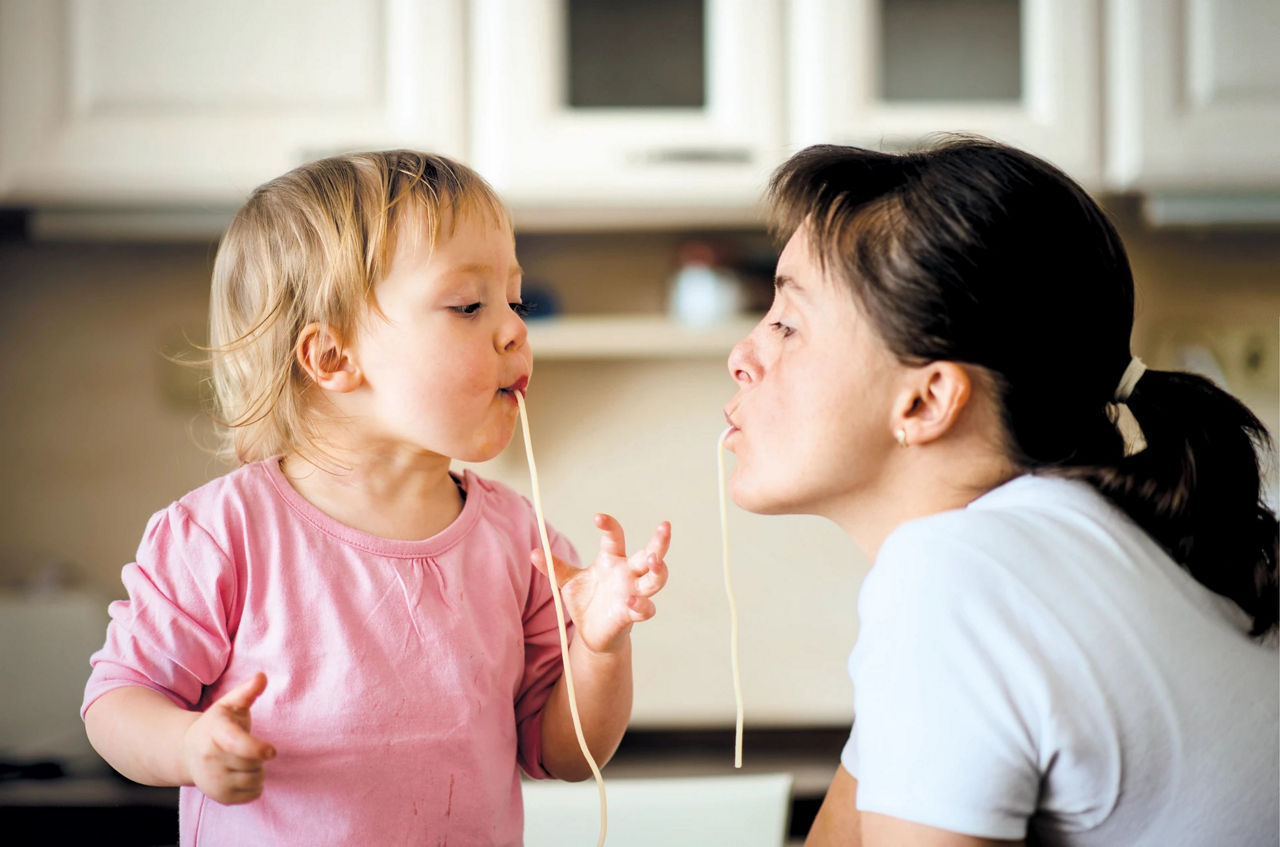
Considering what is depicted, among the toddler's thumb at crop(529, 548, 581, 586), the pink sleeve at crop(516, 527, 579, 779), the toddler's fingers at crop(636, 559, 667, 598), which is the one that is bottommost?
the pink sleeve at crop(516, 527, 579, 779)

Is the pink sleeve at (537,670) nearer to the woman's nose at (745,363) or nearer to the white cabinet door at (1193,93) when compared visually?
the woman's nose at (745,363)

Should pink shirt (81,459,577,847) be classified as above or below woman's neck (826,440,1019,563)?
below

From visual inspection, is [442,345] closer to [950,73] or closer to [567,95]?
[567,95]

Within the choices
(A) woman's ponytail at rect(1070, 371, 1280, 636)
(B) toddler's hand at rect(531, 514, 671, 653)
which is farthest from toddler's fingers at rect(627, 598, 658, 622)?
(A) woman's ponytail at rect(1070, 371, 1280, 636)

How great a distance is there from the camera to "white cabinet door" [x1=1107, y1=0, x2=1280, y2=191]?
1.59 m

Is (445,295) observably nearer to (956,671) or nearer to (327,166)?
(327,166)

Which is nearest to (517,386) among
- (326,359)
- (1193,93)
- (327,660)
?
(326,359)

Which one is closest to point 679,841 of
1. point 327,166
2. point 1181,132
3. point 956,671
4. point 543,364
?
point 956,671

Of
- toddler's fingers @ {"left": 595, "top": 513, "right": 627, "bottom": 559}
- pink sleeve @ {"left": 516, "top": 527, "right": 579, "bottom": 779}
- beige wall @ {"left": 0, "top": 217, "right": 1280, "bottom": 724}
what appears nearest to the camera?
toddler's fingers @ {"left": 595, "top": 513, "right": 627, "bottom": 559}

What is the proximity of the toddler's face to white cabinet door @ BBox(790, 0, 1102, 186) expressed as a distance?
840mm

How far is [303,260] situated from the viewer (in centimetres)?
88

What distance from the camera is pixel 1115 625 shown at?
0.64 meters

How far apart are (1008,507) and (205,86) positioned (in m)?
1.33

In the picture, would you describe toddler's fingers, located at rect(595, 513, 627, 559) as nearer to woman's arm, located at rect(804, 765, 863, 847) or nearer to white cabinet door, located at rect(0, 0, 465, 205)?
woman's arm, located at rect(804, 765, 863, 847)
